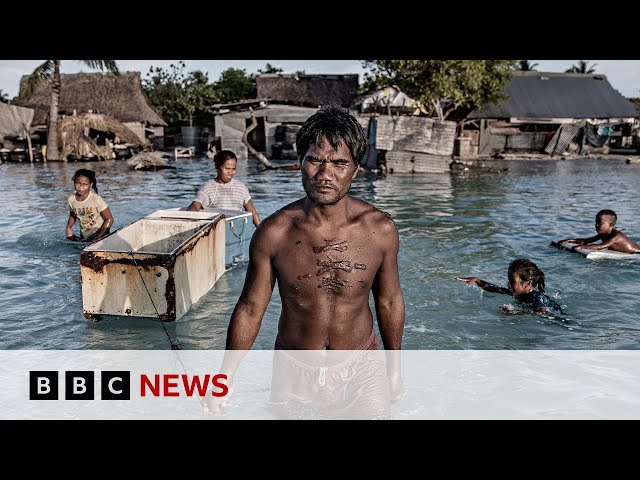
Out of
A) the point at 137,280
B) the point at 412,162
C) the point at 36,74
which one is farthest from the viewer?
the point at 36,74

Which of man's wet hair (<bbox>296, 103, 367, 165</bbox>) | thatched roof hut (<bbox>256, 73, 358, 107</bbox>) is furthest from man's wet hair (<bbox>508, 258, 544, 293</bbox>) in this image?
thatched roof hut (<bbox>256, 73, 358, 107</bbox>)

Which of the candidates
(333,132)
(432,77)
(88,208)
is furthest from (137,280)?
(432,77)

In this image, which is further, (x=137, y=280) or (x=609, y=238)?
(x=609, y=238)

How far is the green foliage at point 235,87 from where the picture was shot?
41312 millimetres

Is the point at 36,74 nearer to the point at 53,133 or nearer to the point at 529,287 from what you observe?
the point at 53,133

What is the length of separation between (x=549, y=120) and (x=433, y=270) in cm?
2858

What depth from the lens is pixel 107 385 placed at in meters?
5.23

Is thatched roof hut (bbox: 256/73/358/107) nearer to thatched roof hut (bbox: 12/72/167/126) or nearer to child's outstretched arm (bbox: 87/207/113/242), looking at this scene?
thatched roof hut (bbox: 12/72/167/126)

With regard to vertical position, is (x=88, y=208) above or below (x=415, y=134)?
below

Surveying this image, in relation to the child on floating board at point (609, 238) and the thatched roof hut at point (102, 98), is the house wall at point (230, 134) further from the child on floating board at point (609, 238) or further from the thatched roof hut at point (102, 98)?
the child on floating board at point (609, 238)

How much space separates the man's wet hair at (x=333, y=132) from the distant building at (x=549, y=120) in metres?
31.2

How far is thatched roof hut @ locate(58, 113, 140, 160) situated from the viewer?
3141cm

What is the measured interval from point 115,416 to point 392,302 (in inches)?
105

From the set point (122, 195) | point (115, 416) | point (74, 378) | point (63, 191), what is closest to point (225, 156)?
point (74, 378)
